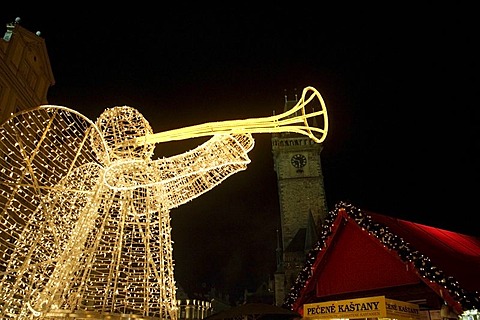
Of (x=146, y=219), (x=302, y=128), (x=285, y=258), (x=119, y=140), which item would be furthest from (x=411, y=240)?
(x=285, y=258)

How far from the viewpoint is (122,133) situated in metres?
5.48

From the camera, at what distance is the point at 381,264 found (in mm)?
7473

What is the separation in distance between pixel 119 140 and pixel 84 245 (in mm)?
1507

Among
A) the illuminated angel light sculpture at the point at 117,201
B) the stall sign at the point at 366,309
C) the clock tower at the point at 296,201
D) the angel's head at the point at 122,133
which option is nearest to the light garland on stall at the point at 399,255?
A: the stall sign at the point at 366,309

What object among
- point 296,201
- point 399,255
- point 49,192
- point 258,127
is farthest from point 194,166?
point 296,201

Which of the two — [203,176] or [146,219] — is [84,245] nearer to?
[146,219]

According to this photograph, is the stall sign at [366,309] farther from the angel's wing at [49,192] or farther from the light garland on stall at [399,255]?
the angel's wing at [49,192]

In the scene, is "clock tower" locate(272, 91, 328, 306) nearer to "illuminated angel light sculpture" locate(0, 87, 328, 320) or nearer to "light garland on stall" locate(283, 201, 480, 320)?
"light garland on stall" locate(283, 201, 480, 320)

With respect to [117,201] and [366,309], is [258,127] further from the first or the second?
[366,309]

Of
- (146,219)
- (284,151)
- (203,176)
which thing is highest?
(284,151)

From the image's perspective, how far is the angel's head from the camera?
5.40m

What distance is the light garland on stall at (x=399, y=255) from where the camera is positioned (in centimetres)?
593

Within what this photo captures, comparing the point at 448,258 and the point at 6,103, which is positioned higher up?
the point at 6,103

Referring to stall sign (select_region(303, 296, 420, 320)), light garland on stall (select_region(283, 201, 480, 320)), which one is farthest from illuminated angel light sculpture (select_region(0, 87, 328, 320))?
stall sign (select_region(303, 296, 420, 320))
